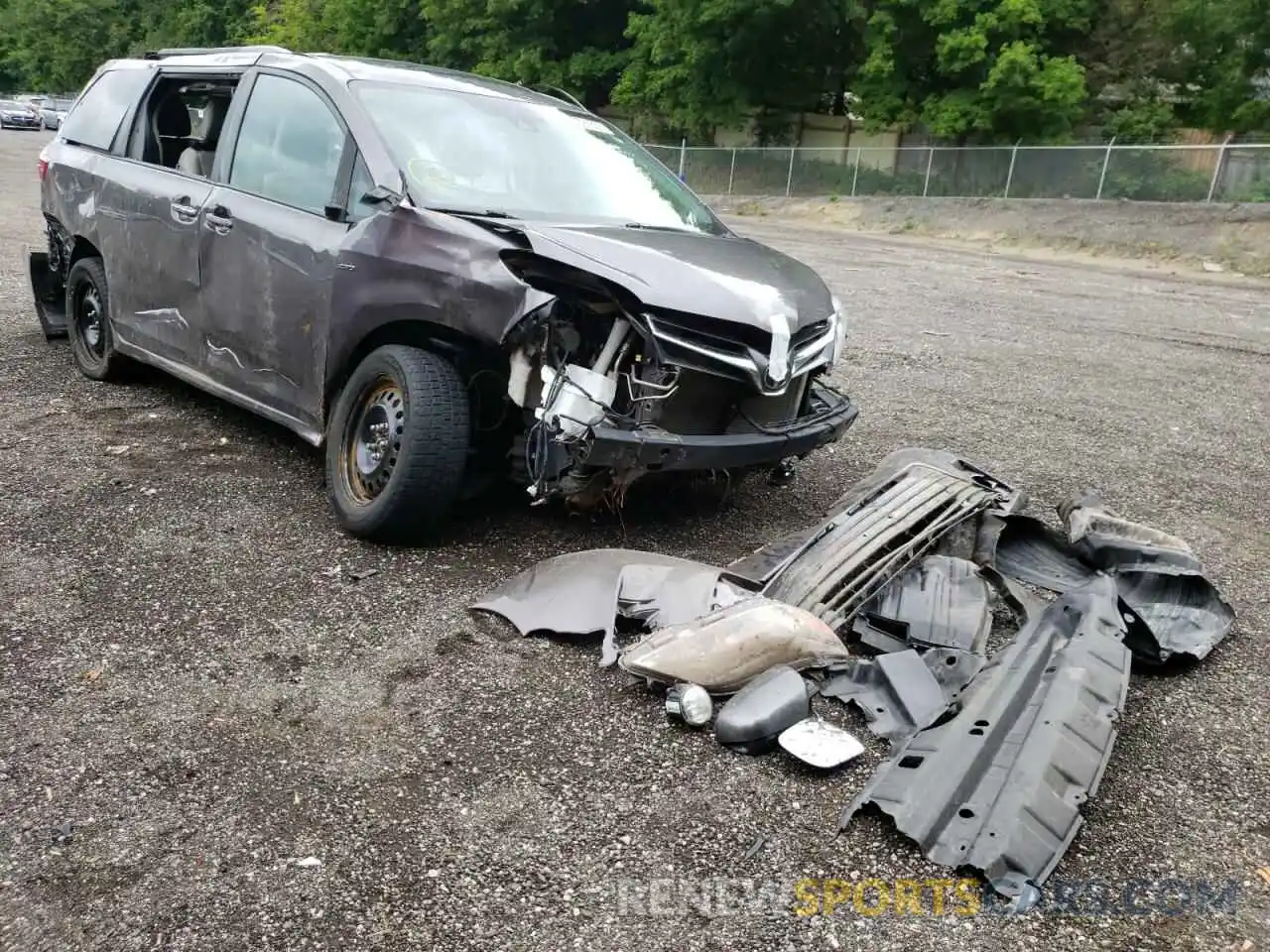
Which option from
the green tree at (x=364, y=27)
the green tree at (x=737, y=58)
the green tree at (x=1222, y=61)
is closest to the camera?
the green tree at (x=1222, y=61)

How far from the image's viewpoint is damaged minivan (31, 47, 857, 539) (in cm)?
382

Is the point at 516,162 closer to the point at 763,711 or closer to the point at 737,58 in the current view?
the point at 763,711

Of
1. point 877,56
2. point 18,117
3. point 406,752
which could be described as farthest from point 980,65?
point 18,117

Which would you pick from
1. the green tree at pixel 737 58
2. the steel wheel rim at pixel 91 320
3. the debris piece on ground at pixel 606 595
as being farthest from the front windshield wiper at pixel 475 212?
the green tree at pixel 737 58

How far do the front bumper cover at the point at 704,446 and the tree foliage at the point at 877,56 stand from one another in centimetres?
2713

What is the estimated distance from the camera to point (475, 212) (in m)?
4.20

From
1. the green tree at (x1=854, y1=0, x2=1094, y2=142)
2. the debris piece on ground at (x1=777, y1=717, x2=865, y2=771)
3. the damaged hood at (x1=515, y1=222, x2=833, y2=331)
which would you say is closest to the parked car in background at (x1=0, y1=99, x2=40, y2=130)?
the green tree at (x1=854, y1=0, x2=1094, y2=142)

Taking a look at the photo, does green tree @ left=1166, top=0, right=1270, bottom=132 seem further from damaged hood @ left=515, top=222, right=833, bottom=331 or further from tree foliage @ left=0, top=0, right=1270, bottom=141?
damaged hood @ left=515, top=222, right=833, bottom=331

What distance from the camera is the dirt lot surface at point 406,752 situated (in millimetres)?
2342

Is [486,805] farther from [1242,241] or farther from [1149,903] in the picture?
[1242,241]

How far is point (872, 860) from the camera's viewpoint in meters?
2.56

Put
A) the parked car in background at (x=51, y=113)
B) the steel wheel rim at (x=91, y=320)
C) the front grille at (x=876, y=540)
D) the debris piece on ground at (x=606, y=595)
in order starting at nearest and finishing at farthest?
the debris piece on ground at (x=606, y=595), the front grille at (x=876, y=540), the steel wheel rim at (x=91, y=320), the parked car in background at (x=51, y=113)

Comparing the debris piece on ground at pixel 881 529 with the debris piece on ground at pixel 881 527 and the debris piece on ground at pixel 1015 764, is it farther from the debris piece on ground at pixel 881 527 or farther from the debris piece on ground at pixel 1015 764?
the debris piece on ground at pixel 1015 764

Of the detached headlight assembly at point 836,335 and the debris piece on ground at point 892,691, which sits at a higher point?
the detached headlight assembly at point 836,335
